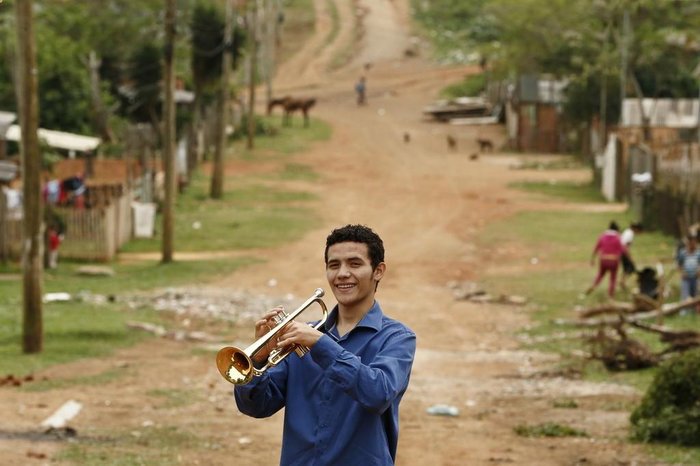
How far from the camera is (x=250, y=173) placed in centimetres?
4969

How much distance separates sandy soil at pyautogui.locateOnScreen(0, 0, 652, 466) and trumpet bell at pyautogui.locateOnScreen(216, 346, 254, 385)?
247 inches

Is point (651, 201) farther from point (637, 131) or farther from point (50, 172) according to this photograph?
point (50, 172)

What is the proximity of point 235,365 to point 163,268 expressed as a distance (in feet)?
75.2

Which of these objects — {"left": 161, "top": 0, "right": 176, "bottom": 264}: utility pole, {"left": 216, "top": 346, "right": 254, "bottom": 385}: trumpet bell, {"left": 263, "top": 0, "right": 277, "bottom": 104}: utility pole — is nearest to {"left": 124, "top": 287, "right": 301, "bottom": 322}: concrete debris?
{"left": 161, "top": 0, "right": 176, "bottom": 264}: utility pole

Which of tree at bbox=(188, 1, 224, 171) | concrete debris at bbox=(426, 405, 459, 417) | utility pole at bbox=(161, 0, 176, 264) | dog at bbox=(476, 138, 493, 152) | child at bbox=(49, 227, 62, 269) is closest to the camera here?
concrete debris at bbox=(426, 405, 459, 417)

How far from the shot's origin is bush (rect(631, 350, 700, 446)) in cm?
1279

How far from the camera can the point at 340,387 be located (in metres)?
5.77

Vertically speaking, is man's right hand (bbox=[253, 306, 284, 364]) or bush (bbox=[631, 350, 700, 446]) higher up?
A: man's right hand (bbox=[253, 306, 284, 364])

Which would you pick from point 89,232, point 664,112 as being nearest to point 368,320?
point 89,232

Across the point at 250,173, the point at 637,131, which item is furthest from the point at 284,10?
the point at 637,131

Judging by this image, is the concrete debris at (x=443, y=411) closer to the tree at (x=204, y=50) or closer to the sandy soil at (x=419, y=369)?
the sandy soil at (x=419, y=369)

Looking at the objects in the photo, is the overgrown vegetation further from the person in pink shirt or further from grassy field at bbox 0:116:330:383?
the person in pink shirt

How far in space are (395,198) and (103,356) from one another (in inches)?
999

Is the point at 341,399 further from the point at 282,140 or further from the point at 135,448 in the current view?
the point at 282,140
